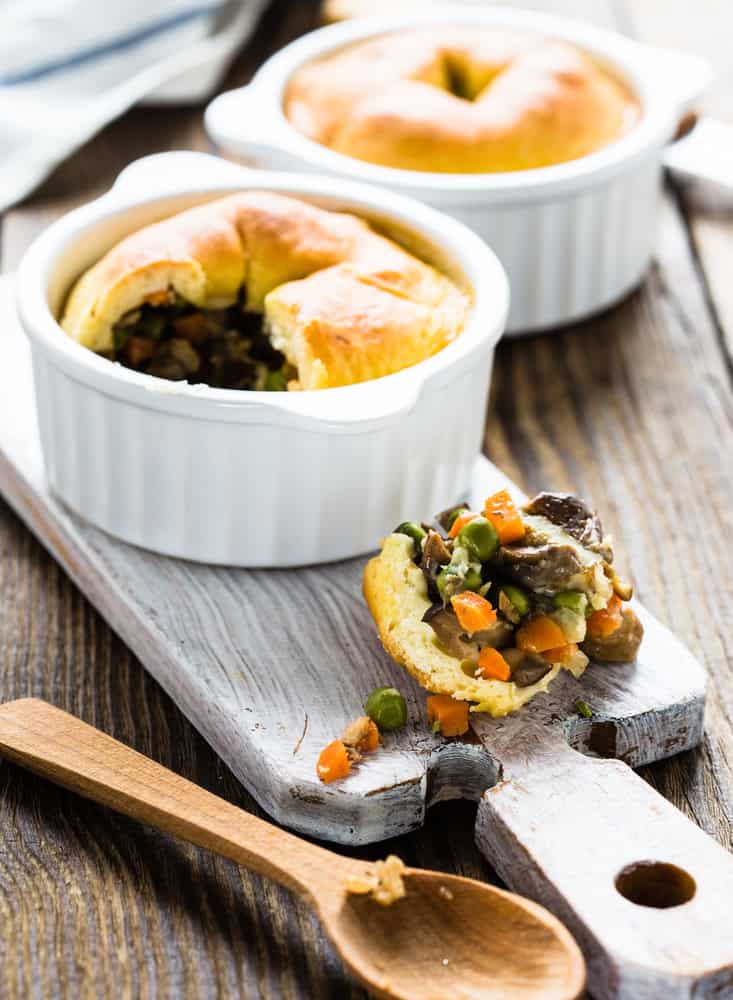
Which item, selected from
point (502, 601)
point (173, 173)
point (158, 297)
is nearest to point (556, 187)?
point (173, 173)

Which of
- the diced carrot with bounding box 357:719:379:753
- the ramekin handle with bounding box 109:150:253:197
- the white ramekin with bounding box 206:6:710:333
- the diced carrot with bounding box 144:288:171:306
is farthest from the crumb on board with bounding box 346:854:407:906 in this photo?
the white ramekin with bounding box 206:6:710:333

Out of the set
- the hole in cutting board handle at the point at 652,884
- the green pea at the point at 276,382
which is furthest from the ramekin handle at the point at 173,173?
the hole in cutting board handle at the point at 652,884

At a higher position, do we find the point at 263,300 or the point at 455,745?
the point at 263,300

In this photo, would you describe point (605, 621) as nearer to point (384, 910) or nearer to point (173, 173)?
point (384, 910)

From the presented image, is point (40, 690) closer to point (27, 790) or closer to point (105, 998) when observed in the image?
point (27, 790)

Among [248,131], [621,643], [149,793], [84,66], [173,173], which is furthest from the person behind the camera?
[84,66]

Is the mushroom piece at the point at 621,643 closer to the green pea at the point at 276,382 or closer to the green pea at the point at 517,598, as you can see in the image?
the green pea at the point at 517,598
